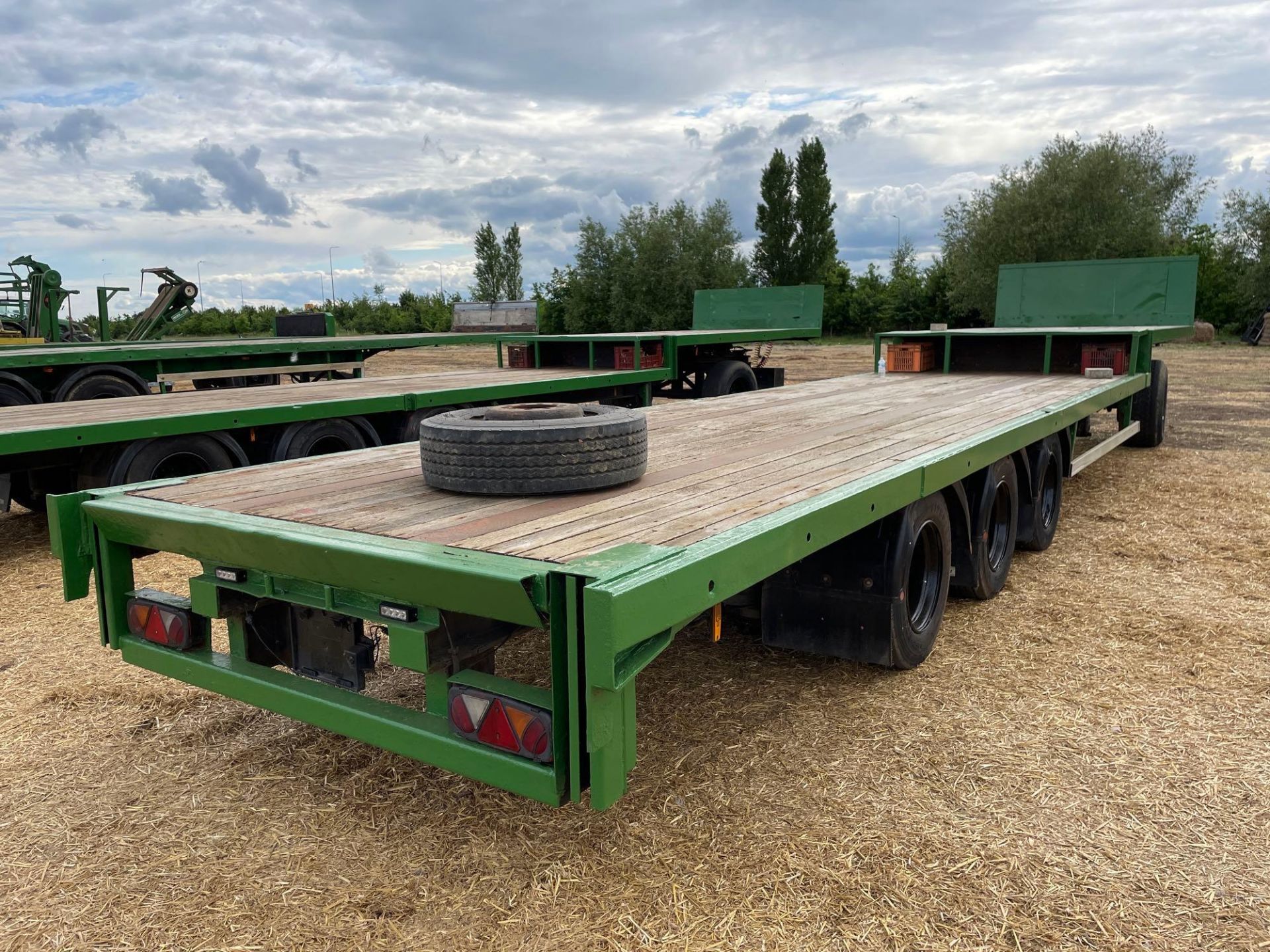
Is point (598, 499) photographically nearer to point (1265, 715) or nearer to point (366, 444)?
point (1265, 715)

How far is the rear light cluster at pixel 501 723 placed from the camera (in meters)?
2.38

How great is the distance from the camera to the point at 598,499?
3.11m

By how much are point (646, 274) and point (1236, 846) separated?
47.6 meters

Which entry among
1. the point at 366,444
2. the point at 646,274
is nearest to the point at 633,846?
the point at 366,444

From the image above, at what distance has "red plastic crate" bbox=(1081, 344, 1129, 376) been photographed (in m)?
8.64

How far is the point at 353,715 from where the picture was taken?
2.76 meters

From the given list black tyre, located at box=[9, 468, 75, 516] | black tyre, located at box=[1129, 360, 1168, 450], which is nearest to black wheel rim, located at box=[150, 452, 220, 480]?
black tyre, located at box=[9, 468, 75, 516]

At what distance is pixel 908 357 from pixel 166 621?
26.0 feet

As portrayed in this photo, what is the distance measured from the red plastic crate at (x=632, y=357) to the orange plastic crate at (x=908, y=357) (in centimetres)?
302

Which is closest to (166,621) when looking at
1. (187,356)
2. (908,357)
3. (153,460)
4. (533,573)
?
(533,573)

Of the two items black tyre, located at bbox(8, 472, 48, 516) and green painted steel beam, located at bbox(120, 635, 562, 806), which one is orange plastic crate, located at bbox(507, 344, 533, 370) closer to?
black tyre, located at bbox(8, 472, 48, 516)

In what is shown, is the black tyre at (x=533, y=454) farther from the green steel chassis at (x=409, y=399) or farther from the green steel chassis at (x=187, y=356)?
the green steel chassis at (x=187, y=356)

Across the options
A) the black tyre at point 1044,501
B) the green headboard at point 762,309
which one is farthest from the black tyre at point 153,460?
the green headboard at point 762,309

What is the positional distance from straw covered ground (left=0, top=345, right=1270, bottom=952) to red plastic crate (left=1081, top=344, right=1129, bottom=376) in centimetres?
428
